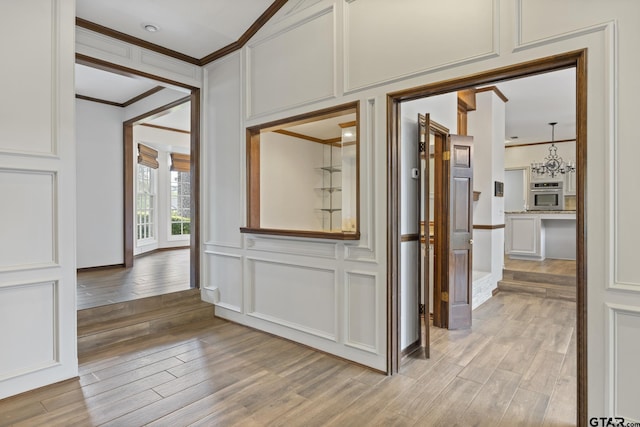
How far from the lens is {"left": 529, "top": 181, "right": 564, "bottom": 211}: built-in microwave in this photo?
8619 mm

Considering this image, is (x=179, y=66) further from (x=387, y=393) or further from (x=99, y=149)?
(x=387, y=393)

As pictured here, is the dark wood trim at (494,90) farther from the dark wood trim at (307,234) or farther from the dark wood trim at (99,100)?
the dark wood trim at (99,100)

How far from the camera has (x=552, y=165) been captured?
8078 mm

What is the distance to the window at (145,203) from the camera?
23.7ft

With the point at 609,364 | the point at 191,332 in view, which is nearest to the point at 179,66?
the point at 191,332

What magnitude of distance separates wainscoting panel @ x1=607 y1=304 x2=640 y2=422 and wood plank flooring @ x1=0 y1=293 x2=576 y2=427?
1.35ft

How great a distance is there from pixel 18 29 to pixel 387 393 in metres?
3.59

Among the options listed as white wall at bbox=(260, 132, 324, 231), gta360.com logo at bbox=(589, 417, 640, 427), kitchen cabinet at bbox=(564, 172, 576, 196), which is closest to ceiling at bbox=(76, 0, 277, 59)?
white wall at bbox=(260, 132, 324, 231)

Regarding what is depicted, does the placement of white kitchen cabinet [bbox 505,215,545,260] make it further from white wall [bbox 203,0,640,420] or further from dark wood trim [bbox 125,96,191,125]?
dark wood trim [bbox 125,96,191,125]

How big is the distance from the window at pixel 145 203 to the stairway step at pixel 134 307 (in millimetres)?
3733

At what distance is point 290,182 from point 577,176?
178 inches

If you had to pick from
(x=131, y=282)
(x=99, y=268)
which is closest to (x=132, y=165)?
(x=99, y=268)

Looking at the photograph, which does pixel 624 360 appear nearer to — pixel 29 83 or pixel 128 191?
pixel 29 83

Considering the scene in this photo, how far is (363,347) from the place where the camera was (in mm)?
2877
